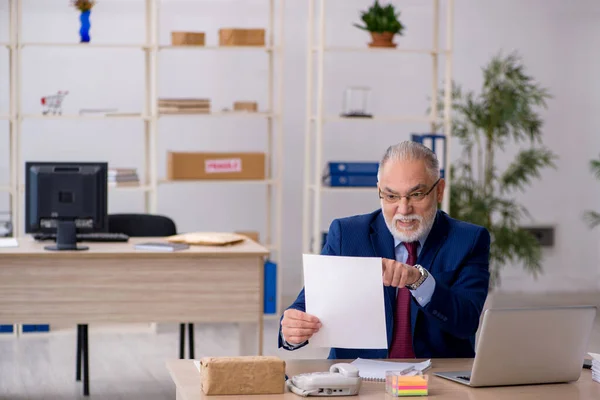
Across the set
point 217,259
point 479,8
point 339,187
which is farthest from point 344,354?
point 479,8

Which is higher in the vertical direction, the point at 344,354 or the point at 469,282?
the point at 469,282

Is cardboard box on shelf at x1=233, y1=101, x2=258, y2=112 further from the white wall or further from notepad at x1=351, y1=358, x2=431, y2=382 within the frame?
notepad at x1=351, y1=358, x2=431, y2=382

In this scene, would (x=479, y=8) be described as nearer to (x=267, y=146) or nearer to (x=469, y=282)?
(x=267, y=146)

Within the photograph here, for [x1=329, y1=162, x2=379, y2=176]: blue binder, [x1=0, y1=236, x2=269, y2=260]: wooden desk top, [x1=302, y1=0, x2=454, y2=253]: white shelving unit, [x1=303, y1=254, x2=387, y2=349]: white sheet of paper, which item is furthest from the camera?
[x1=329, y1=162, x2=379, y2=176]: blue binder

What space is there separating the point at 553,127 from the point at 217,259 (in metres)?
4.73

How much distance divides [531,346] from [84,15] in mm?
5095

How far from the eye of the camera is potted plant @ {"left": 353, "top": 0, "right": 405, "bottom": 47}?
6.98 metres

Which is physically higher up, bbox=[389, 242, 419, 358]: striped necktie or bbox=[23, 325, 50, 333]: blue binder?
bbox=[389, 242, 419, 358]: striped necktie

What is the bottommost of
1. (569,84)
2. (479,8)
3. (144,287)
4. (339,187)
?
(144,287)

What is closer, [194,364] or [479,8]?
[194,364]

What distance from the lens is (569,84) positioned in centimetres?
874

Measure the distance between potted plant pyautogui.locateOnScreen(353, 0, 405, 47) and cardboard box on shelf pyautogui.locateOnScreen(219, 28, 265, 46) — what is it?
731mm

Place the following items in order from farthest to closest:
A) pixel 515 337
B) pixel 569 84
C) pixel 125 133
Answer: pixel 569 84 → pixel 125 133 → pixel 515 337

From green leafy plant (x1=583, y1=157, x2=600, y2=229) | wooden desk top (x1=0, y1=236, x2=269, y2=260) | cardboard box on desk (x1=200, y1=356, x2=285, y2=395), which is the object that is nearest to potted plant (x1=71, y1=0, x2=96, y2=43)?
wooden desk top (x1=0, y1=236, x2=269, y2=260)
